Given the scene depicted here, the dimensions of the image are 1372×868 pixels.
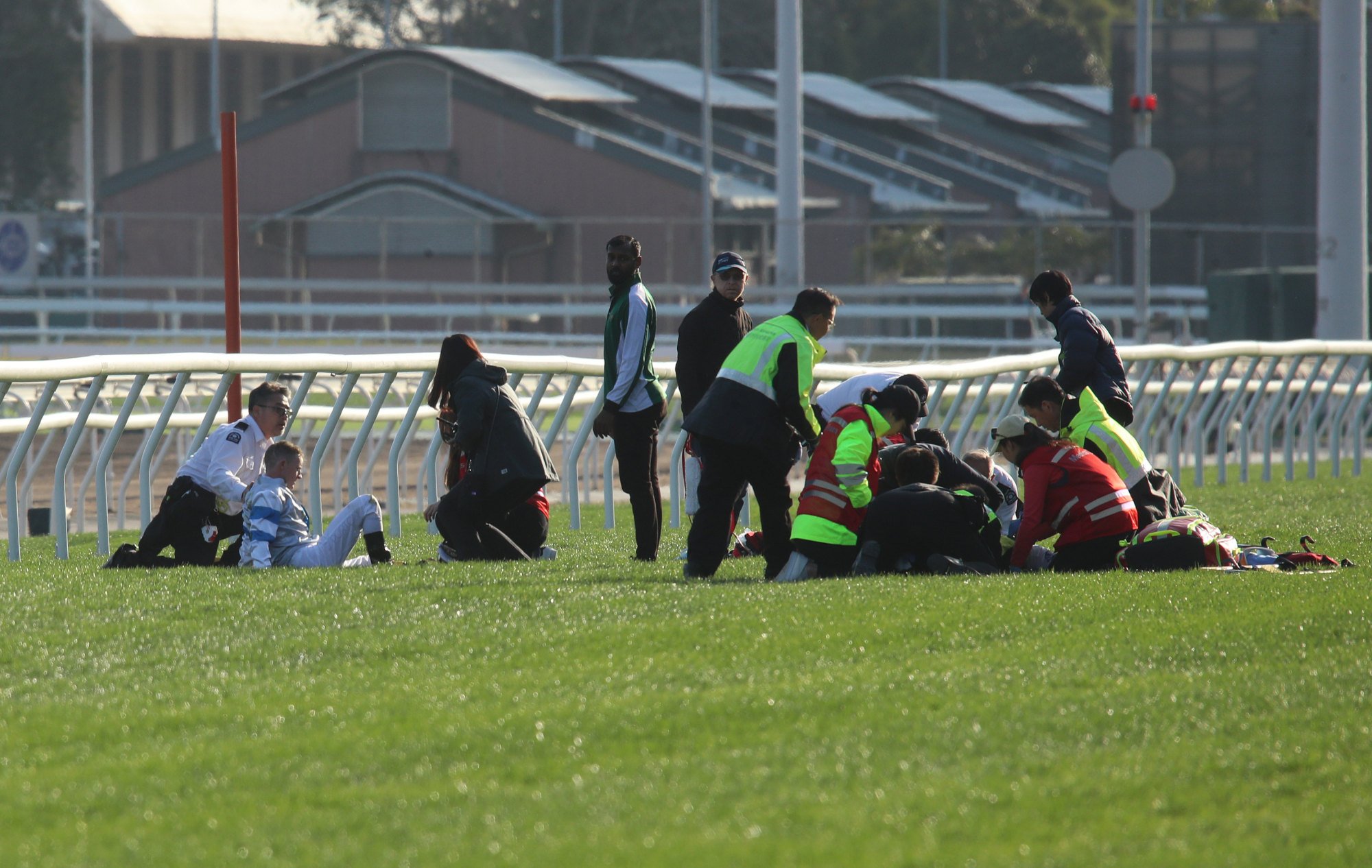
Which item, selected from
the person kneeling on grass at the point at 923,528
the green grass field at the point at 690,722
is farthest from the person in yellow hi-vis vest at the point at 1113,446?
the green grass field at the point at 690,722

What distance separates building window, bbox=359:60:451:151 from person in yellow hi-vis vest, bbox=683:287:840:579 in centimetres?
3682

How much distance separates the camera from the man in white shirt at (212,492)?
28.0 ft

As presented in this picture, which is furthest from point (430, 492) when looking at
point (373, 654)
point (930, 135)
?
point (930, 135)

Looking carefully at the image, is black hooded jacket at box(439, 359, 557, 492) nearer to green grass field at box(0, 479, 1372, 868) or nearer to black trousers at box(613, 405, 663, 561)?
black trousers at box(613, 405, 663, 561)

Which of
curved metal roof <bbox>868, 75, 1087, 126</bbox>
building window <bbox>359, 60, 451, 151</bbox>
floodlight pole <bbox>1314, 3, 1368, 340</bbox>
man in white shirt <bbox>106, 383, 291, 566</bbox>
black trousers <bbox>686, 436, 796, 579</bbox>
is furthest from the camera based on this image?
curved metal roof <bbox>868, 75, 1087, 126</bbox>

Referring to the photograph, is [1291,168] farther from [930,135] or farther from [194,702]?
[930,135]

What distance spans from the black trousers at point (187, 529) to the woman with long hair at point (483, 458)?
945 millimetres

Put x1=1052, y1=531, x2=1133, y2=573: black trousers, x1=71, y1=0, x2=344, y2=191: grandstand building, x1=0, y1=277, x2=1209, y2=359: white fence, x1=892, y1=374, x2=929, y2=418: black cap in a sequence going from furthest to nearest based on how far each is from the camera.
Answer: x1=71, y1=0, x2=344, y2=191: grandstand building
x1=0, y1=277, x2=1209, y2=359: white fence
x1=892, y1=374, x2=929, y2=418: black cap
x1=1052, y1=531, x2=1133, y2=573: black trousers

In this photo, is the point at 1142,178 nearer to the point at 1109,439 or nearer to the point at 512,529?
the point at 1109,439

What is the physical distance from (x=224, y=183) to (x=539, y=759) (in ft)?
17.4

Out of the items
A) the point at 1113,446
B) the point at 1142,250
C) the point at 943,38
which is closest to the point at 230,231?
the point at 1113,446

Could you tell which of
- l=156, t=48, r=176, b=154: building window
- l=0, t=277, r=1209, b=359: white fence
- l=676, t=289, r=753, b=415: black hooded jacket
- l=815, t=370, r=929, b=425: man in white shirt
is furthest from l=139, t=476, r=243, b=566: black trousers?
l=156, t=48, r=176, b=154: building window

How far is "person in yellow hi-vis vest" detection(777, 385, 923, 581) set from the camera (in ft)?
25.8

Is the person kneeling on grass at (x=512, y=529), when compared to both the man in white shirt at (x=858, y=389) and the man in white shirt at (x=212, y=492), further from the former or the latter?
the man in white shirt at (x=858, y=389)
